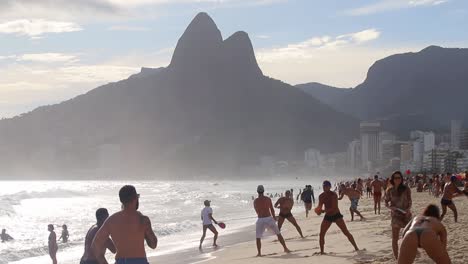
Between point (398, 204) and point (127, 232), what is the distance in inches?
188

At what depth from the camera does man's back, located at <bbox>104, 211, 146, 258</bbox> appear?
217 inches

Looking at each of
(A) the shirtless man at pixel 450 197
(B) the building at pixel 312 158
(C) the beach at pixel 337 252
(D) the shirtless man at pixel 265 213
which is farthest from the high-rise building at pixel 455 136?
(D) the shirtless man at pixel 265 213

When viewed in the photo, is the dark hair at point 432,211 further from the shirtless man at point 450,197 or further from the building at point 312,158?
the building at point 312,158

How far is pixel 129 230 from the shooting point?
18.1 ft

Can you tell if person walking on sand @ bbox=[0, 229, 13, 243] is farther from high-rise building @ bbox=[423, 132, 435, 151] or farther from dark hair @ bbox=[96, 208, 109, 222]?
high-rise building @ bbox=[423, 132, 435, 151]

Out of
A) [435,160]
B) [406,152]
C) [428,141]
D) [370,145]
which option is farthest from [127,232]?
[370,145]

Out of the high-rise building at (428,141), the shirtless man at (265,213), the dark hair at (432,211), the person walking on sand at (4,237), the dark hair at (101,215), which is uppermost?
the high-rise building at (428,141)

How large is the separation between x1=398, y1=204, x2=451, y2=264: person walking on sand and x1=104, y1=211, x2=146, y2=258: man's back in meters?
2.45

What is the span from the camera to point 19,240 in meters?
25.2

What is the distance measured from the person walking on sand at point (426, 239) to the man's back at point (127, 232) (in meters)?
2.45

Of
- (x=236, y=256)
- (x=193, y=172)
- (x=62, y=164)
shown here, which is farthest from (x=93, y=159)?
(x=236, y=256)

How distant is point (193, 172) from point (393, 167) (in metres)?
56.9

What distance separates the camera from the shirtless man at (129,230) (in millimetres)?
5508

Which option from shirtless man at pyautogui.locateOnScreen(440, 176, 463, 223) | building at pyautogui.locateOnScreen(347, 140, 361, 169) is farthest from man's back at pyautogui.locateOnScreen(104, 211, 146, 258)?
building at pyautogui.locateOnScreen(347, 140, 361, 169)
